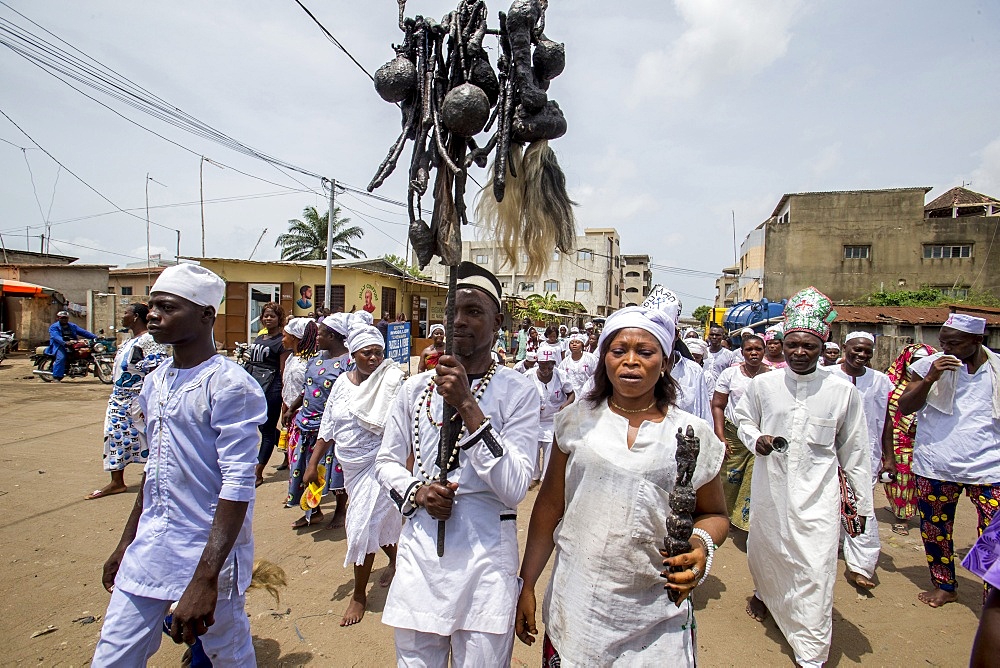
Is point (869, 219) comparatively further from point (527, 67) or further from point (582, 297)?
point (527, 67)

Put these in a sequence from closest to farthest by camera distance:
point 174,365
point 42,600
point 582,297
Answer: point 174,365, point 42,600, point 582,297

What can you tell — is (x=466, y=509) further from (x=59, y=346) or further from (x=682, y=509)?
(x=59, y=346)

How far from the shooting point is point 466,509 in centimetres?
197

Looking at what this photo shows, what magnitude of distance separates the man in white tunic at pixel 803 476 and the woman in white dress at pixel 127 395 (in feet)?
16.6

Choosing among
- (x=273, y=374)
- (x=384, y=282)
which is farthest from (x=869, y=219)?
(x=273, y=374)

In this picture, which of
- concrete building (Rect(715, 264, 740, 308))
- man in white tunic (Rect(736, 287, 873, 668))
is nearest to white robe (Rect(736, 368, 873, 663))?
man in white tunic (Rect(736, 287, 873, 668))

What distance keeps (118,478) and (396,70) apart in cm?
579

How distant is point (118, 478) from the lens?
571cm

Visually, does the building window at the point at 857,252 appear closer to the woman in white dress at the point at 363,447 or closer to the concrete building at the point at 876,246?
the concrete building at the point at 876,246

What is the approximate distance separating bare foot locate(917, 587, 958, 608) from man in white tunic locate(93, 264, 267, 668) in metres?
4.65

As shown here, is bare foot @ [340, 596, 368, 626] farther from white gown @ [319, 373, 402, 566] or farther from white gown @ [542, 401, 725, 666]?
white gown @ [542, 401, 725, 666]

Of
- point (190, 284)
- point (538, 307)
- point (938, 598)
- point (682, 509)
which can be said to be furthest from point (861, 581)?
point (538, 307)

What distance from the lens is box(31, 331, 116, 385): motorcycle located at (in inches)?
539

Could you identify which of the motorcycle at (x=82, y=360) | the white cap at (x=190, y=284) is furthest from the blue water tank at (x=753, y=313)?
the motorcycle at (x=82, y=360)
